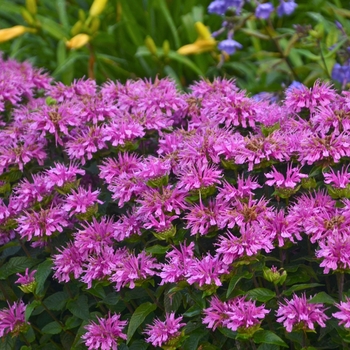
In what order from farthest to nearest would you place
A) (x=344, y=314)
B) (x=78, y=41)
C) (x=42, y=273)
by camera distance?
1. (x=78, y=41)
2. (x=42, y=273)
3. (x=344, y=314)

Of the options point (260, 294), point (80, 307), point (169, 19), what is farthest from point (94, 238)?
point (169, 19)

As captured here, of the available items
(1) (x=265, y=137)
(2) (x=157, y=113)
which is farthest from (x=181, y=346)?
(2) (x=157, y=113)

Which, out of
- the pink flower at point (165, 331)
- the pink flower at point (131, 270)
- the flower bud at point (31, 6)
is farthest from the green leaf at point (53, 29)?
the pink flower at point (165, 331)

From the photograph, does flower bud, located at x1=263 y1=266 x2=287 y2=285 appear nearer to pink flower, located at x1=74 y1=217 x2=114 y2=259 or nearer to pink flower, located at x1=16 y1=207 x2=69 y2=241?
pink flower, located at x1=74 y1=217 x2=114 y2=259

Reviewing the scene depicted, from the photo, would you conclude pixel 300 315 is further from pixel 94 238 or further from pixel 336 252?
pixel 94 238

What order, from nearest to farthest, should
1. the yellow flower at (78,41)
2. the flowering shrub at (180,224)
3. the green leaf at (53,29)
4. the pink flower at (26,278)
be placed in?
the flowering shrub at (180,224) < the pink flower at (26,278) < the yellow flower at (78,41) < the green leaf at (53,29)

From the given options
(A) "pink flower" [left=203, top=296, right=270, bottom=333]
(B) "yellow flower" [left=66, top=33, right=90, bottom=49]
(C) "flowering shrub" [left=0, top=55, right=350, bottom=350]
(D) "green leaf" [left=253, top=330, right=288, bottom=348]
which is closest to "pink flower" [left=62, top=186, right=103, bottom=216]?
(C) "flowering shrub" [left=0, top=55, right=350, bottom=350]

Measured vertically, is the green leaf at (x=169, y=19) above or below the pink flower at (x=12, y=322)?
below

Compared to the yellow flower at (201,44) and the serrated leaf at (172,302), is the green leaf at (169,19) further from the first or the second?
the serrated leaf at (172,302)
